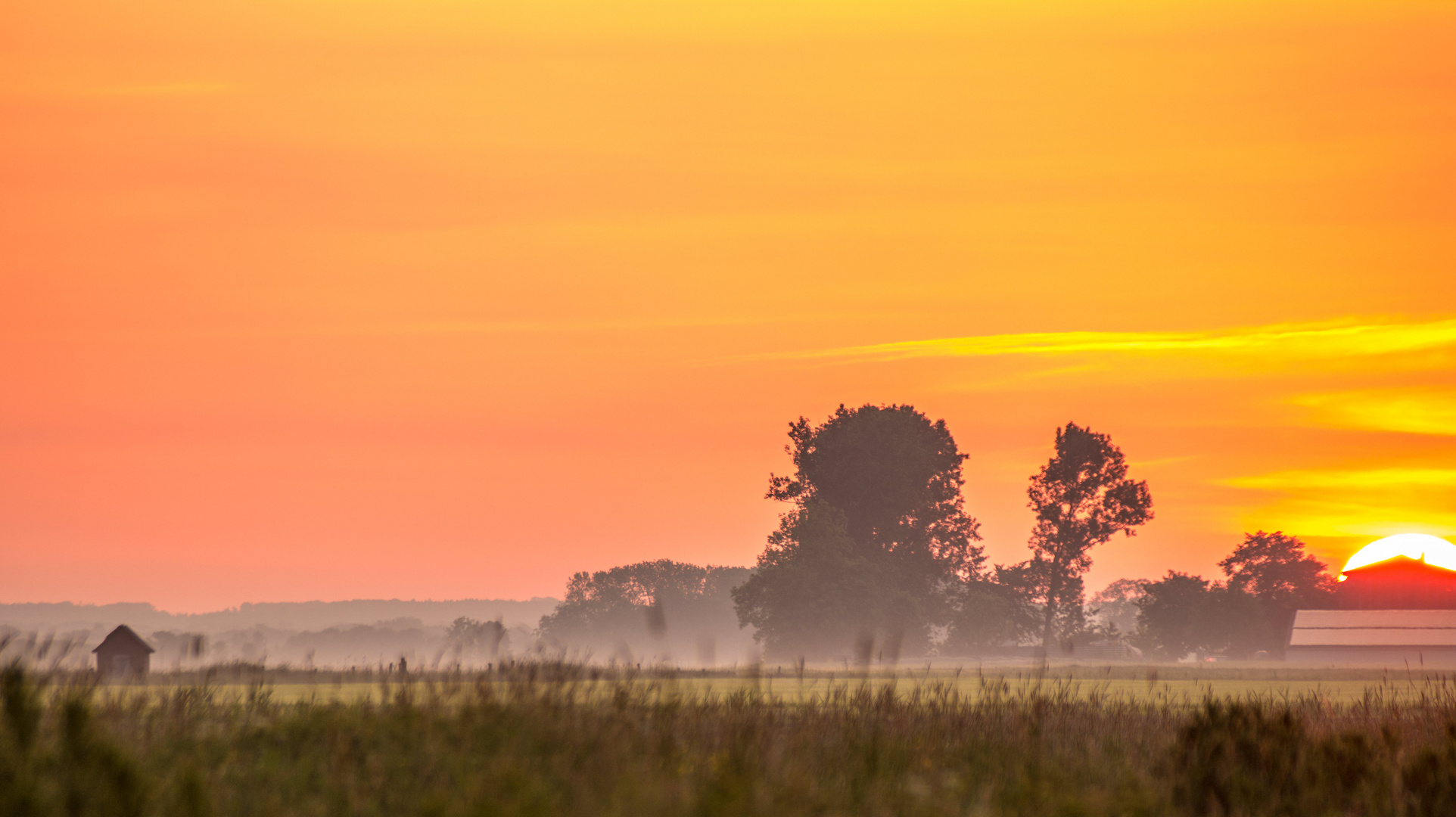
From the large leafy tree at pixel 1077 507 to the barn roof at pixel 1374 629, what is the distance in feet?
43.7

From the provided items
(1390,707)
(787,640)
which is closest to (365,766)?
(1390,707)

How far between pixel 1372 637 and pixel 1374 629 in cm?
81

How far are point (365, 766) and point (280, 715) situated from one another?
107 inches

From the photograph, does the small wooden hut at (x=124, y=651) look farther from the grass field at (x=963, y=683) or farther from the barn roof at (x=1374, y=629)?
the barn roof at (x=1374, y=629)

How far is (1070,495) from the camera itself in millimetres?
89750

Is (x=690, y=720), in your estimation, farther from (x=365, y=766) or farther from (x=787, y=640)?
(x=787, y=640)

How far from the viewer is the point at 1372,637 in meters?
85.9

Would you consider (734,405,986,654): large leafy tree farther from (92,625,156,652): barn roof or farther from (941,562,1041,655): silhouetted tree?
(92,625,156,652): barn roof

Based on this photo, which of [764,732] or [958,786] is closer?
[958,786]

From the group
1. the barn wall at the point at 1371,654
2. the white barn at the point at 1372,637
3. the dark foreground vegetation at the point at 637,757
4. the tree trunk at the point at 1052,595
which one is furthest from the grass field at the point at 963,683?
the white barn at the point at 1372,637

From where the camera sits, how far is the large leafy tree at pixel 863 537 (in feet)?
253

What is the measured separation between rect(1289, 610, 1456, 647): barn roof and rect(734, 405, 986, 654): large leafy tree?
77.7 feet

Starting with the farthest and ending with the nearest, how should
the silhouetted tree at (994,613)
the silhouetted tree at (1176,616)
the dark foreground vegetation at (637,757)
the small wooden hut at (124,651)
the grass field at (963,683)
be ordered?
the silhouetted tree at (1176,616) → the silhouetted tree at (994,613) → the small wooden hut at (124,651) → the grass field at (963,683) → the dark foreground vegetation at (637,757)

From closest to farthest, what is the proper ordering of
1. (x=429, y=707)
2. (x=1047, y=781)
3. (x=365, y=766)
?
(x=365, y=766)
(x=1047, y=781)
(x=429, y=707)
